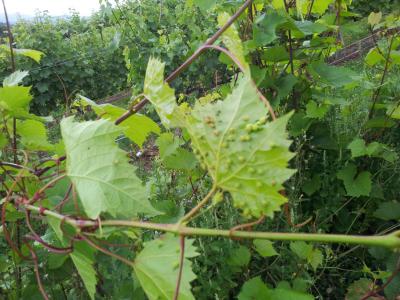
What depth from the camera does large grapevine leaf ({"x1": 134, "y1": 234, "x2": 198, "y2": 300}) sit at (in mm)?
646

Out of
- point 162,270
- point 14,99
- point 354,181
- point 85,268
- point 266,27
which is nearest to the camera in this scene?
point 162,270

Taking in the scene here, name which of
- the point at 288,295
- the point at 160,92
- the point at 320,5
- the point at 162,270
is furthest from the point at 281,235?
the point at 320,5

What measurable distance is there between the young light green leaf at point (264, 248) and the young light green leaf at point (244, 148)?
28.6 inches

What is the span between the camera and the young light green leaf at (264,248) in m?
1.26

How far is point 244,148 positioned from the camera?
555 mm

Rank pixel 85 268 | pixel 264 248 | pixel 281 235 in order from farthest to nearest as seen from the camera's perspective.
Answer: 1. pixel 264 248
2. pixel 85 268
3. pixel 281 235

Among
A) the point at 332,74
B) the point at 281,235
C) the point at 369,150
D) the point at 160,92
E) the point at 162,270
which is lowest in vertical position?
the point at 369,150

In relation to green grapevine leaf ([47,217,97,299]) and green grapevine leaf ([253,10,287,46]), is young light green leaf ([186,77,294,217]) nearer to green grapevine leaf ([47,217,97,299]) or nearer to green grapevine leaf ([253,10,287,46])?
green grapevine leaf ([47,217,97,299])

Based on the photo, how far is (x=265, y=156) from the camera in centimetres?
54

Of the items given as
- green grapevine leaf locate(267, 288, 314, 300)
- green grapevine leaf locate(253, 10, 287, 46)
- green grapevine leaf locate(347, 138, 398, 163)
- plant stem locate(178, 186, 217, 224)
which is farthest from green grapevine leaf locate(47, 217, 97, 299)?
green grapevine leaf locate(347, 138, 398, 163)

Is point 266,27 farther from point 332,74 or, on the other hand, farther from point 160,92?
point 160,92

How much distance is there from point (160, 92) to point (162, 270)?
306 millimetres

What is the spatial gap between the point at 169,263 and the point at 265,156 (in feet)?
0.82

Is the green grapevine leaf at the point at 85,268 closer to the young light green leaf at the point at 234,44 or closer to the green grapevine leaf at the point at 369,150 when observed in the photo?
the young light green leaf at the point at 234,44
